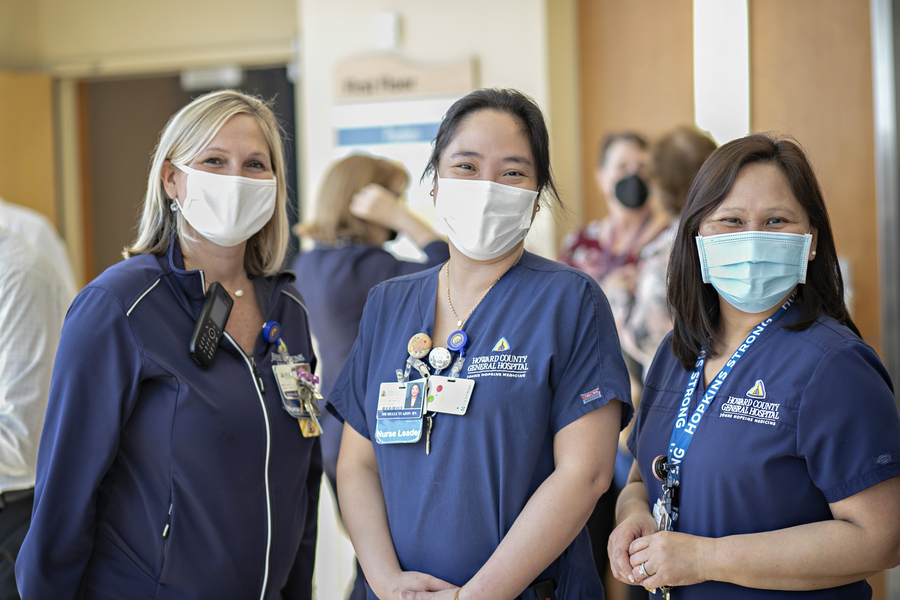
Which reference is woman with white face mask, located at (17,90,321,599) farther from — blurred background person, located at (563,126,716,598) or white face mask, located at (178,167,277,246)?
blurred background person, located at (563,126,716,598)

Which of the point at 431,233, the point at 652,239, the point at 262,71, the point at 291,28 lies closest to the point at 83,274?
the point at 262,71

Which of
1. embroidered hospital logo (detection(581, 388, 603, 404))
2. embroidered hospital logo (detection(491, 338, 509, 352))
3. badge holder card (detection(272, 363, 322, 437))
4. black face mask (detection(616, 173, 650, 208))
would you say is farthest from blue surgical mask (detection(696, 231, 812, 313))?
black face mask (detection(616, 173, 650, 208))

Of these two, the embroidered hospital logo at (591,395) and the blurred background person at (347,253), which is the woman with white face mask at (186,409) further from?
the blurred background person at (347,253)

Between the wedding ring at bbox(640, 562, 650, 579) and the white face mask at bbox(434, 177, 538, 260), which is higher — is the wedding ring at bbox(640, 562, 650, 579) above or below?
below

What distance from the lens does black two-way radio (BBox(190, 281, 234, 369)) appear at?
147 centimetres

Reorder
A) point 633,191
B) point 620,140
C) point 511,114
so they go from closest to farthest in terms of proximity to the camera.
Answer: point 511,114 → point 633,191 → point 620,140

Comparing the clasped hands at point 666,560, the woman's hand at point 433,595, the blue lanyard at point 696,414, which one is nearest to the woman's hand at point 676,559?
the clasped hands at point 666,560

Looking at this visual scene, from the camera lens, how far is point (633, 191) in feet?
11.5

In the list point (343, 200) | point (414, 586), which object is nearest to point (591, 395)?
point (414, 586)

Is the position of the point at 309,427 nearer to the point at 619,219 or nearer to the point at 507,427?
the point at 507,427

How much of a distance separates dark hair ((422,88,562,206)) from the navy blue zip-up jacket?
2.05ft

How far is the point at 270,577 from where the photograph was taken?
157 centimetres

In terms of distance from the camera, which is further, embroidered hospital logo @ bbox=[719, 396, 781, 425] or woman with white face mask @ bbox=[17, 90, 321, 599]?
woman with white face mask @ bbox=[17, 90, 321, 599]

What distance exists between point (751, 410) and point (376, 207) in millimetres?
1638
